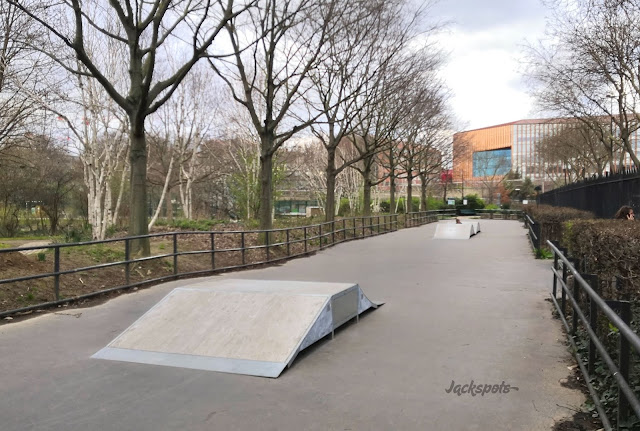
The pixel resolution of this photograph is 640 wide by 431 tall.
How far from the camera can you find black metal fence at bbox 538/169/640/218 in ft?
38.7

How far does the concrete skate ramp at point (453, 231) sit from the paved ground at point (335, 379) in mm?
16622

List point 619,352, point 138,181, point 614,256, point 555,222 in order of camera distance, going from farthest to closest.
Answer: point 555,222
point 138,181
point 614,256
point 619,352

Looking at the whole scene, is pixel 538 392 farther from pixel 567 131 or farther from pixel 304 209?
pixel 304 209

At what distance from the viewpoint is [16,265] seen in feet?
32.0

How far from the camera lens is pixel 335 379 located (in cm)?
509

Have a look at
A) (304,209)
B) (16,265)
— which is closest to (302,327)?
(16,265)

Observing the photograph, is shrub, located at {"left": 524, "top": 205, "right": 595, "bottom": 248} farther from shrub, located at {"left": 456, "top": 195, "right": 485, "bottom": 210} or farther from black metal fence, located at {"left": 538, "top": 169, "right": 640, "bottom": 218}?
shrub, located at {"left": 456, "top": 195, "right": 485, "bottom": 210}

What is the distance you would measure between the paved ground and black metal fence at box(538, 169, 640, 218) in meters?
4.70

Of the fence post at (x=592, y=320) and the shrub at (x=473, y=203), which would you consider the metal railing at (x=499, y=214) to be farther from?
the fence post at (x=592, y=320)

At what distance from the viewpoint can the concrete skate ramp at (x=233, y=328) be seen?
217 inches

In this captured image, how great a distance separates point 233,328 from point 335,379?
146 cm

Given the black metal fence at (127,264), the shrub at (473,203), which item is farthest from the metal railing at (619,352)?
the shrub at (473,203)

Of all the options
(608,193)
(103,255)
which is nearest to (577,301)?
(103,255)

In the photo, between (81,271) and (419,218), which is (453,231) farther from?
(81,271)
